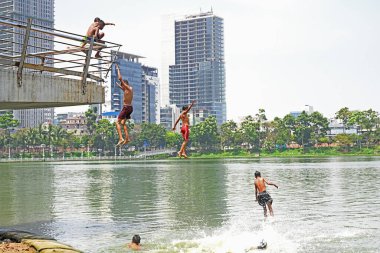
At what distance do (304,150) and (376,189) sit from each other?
477 ft

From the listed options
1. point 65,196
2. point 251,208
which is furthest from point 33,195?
point 251,208

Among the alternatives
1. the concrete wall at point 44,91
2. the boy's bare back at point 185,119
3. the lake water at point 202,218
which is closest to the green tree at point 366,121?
the lake water at point 202,218

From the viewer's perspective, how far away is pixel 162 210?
36.7 metres

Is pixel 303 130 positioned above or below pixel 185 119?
above

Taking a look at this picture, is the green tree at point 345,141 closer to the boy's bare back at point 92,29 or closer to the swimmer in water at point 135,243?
the swimmer in water at point 135,243

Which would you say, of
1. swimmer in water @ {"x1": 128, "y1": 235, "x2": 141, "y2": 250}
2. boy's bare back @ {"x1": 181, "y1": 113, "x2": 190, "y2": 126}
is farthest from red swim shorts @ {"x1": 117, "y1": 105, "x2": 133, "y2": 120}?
swimmer in water @ {"x1": 128, "y1": 235, "x2": 141, "y2": 250}

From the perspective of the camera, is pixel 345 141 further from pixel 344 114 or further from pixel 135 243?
pixel 135 243

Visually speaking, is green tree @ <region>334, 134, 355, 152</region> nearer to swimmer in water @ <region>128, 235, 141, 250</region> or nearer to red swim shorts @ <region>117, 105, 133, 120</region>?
swimmer in water @ <region>128, 235, 141, 250</region>

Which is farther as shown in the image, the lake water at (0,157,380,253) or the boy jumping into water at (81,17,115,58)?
the lake water at (0,157,380,253)

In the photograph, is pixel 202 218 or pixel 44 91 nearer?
pixel 44 91

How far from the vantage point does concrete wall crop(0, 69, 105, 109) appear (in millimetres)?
16500

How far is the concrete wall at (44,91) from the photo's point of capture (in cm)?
1650

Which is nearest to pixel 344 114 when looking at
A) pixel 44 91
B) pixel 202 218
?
pixel 202 218

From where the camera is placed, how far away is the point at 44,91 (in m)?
17.7
